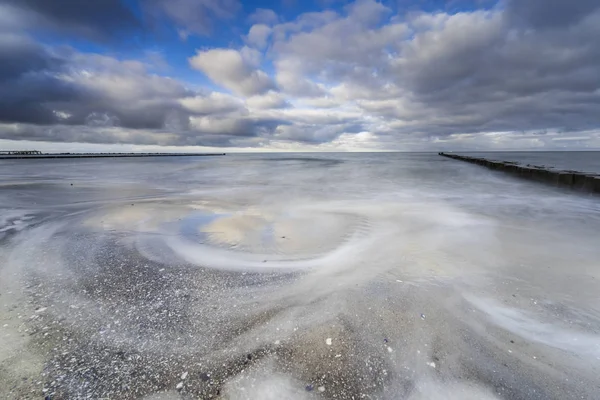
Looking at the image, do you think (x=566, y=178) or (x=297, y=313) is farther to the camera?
(x=566, y=178)

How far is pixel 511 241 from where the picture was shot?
227 inches

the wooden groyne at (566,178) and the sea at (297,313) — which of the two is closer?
the sea at (297,313)

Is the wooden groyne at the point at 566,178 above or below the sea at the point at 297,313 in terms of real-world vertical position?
above

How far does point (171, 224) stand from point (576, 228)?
→ 9854 millimetres

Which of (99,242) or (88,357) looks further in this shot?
(99,242)

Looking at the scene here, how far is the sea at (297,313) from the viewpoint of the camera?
89.0 inches

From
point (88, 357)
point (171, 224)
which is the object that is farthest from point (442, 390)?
point (171, 224)

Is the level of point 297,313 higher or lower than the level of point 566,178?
lower

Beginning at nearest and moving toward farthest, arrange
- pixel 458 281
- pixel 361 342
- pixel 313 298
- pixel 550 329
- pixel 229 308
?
pixel 361 342 < pixel 550 329 < pixel 229 308 < pixel 313 298 < pixel 458 281

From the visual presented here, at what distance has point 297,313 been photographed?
124 inches

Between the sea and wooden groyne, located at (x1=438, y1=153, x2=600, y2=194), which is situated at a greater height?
wooden groyne, located at (x1=438, y1=153, x2=600, y2=194)

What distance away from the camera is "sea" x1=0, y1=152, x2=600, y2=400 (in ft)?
7.41

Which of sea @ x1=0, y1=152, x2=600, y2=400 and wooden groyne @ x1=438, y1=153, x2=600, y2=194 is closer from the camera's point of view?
sea @ x1=0, y1=152, x2=600, y2=400

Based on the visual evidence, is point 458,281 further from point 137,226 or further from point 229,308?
point 137,226
